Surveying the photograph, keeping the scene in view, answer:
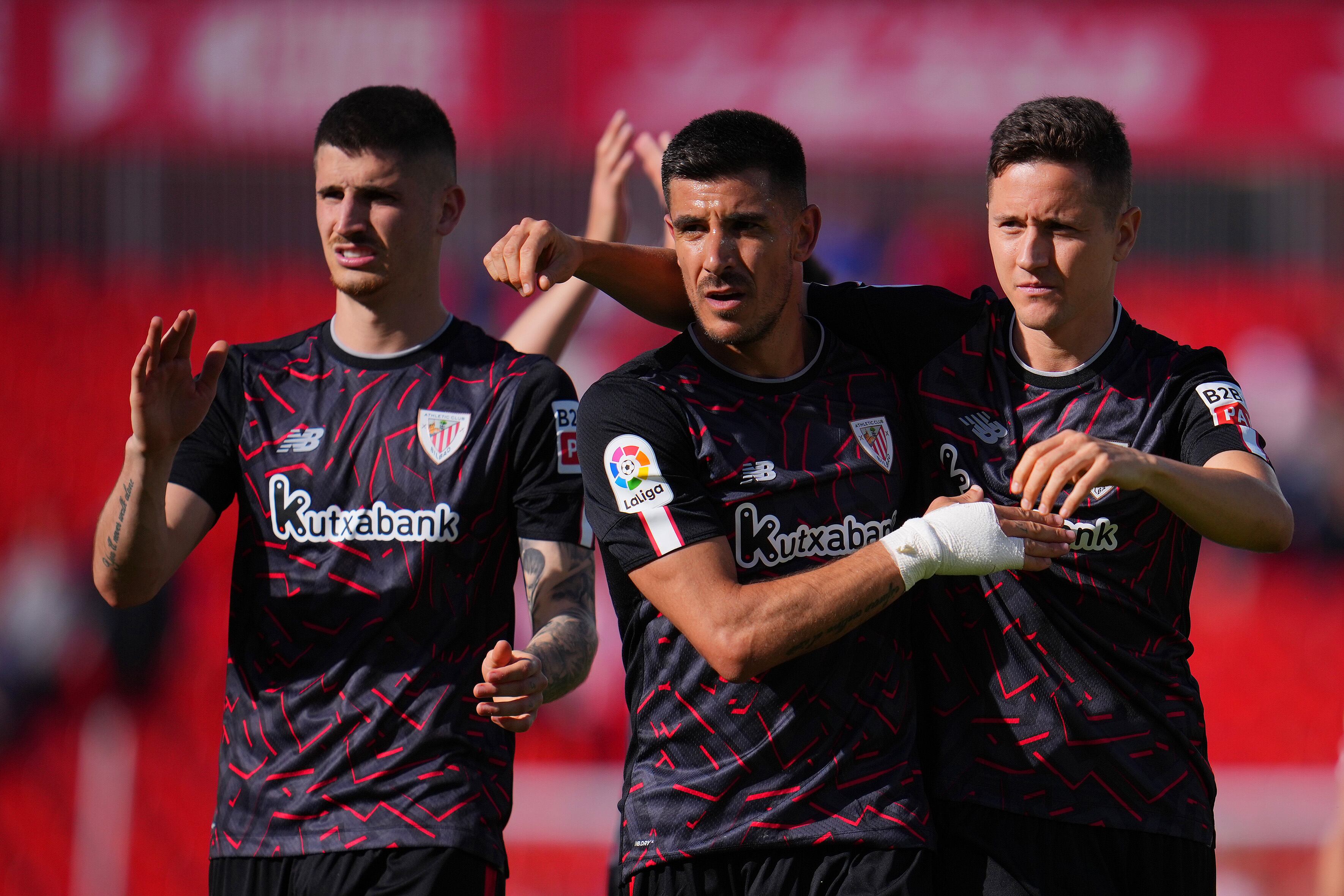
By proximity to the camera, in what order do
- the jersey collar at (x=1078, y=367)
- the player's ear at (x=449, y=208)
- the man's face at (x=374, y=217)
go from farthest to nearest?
1. the player's ear at (x=449, y=208)
2. the man's face at (x=374, y=217)
3. the jersey collar at (x=1078, y=367)

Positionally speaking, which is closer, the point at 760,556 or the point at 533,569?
the point at 760,556

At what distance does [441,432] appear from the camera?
3.37 m

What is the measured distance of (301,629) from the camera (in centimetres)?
328

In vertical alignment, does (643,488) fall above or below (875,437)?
below

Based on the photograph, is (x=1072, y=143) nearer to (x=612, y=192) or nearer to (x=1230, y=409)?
(x=1230, y=409)

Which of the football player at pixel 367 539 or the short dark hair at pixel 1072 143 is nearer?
the short dark hair at pixel 1072 143

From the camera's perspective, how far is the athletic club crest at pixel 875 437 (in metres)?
2.98

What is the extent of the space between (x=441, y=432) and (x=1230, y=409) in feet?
5.65

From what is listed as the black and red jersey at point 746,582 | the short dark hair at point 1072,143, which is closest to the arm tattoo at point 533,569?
the black and red jersey at point 746,582

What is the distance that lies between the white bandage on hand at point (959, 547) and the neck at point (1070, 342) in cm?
49

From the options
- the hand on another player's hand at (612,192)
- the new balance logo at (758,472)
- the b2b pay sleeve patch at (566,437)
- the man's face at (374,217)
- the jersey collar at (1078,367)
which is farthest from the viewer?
the hand on another player's hand at (612,192)

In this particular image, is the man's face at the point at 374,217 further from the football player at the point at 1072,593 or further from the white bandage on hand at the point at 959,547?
the white bandage on hand at the point at 959,547

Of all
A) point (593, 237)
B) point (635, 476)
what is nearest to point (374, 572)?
point (635, 476)

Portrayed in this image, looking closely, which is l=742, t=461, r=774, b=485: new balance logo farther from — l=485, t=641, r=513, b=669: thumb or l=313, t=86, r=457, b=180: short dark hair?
l=313, t=86, r=457, b=180: short dark hair
